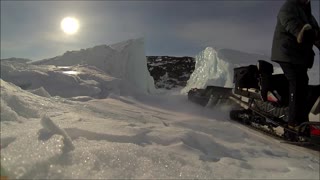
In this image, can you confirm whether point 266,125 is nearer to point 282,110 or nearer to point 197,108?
point 282,110

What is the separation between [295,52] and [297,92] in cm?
44

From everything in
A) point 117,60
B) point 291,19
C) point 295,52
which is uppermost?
point 291,19

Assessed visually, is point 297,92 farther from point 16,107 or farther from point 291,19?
point 16,107

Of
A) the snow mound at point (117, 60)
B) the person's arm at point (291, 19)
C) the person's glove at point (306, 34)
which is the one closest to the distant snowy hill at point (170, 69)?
the snow mound at point (117, 60)

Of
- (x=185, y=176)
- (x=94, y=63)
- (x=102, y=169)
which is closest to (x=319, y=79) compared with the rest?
(x=185, y=176)

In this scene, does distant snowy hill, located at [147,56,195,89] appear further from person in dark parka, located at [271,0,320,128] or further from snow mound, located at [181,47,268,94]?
person in dark parka, located at [271,0,320,128]

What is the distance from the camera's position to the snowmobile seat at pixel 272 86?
4680 millimetres

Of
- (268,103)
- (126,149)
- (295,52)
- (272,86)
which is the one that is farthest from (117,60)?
(126,149)

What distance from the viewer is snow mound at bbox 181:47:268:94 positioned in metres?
10.2

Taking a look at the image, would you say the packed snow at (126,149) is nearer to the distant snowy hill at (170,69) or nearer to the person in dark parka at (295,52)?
the person in dark parka at (295,52)

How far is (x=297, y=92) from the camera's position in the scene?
13.9 ft

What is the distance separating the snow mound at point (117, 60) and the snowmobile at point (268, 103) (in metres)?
5.44

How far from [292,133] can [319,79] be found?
274cm

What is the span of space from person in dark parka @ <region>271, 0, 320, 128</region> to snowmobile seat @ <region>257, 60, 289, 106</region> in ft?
1.13
